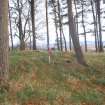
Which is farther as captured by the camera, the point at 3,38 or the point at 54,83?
the point at 54,83

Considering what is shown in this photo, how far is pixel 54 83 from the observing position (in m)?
14.7

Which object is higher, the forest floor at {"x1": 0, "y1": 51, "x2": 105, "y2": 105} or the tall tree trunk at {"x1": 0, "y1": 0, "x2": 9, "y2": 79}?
the tall tree trunk at {"x1": 0, "y1": 0, "x2": 9, "y2": 79}

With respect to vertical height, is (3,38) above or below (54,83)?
above

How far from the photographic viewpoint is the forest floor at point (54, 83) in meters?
12.3

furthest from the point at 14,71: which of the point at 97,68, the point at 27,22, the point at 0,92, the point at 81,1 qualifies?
the point at 81,1

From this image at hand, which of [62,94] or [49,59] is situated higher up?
[49,59]

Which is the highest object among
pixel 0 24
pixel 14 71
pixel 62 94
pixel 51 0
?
pixel 51 0

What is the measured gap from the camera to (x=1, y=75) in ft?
40.8

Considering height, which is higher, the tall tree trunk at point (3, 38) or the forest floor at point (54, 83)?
the tall tree trunk at point (3, 38)

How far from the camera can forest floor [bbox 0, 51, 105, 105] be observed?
40.5ft

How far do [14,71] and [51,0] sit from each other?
25516 mm

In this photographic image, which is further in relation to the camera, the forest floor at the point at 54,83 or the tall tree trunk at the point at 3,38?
the tall tree trunk at the point at 3,38

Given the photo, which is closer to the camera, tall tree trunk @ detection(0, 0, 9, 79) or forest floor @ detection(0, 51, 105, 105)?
forest floor @ detection(0, 51, 105, 105)

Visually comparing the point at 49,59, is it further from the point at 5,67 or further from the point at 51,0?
the point at 51,0
